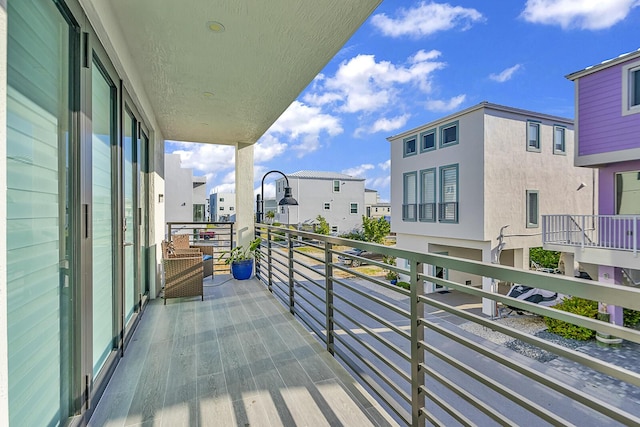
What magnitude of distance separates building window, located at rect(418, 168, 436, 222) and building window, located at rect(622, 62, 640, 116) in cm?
520

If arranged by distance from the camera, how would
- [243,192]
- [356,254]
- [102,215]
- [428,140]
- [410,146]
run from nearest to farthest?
1. [102,215]
2. [356,254]
3. [243,192]
4. [428,140]
5. [410,146]

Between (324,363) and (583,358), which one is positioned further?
(324,363)

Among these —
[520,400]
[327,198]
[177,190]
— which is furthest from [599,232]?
[327,198]

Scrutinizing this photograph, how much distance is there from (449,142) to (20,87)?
11.2 m

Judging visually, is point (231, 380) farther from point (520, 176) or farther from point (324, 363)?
point (520, 176)

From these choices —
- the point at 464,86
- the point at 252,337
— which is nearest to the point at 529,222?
the point at 252,337

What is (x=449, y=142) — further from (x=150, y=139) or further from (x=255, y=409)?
(x=255, y=409)

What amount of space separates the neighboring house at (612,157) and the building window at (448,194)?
3.19 metres

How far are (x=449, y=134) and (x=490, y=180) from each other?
6.85 ft

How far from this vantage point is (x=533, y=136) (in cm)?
1069

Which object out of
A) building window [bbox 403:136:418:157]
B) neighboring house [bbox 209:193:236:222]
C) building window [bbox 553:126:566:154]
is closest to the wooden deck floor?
building window [bbox 403:136:418:157]

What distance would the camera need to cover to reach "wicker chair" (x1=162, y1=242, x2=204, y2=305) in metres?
4.08

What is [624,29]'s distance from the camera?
18.1 metres

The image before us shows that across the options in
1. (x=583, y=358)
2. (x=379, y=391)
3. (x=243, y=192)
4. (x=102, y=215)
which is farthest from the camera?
(x=243, y=192)
